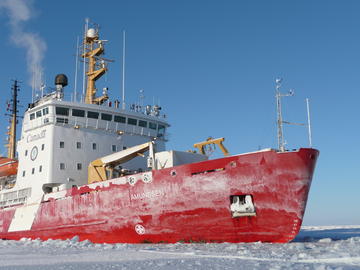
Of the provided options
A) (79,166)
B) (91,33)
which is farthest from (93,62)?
(79,166)

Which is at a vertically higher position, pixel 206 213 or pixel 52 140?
pixel 52 140

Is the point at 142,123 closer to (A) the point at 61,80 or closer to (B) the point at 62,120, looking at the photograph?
(B) the point at 62,120

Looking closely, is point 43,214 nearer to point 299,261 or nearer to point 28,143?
point 28,143

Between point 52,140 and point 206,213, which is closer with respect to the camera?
point 206,213

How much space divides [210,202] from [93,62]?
14.6 metres

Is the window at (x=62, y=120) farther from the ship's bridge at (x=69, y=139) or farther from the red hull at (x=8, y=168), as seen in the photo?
the red hull at (x=8, y=168)

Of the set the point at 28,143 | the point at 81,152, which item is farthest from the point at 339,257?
the point at 28,143

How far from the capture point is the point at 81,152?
63.5 ft

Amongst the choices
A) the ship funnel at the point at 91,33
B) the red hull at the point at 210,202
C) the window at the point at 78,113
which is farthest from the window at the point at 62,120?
the ship funnel at the point at 91,33

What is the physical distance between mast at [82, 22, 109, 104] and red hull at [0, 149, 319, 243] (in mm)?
9400

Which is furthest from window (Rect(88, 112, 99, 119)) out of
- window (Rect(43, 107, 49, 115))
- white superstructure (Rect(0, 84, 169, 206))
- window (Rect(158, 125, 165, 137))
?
window (Rect(158, 125, 165, 137))

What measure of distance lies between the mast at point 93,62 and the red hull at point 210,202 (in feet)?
30.8

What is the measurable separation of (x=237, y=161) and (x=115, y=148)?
911cm

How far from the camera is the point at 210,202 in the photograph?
1291cm
